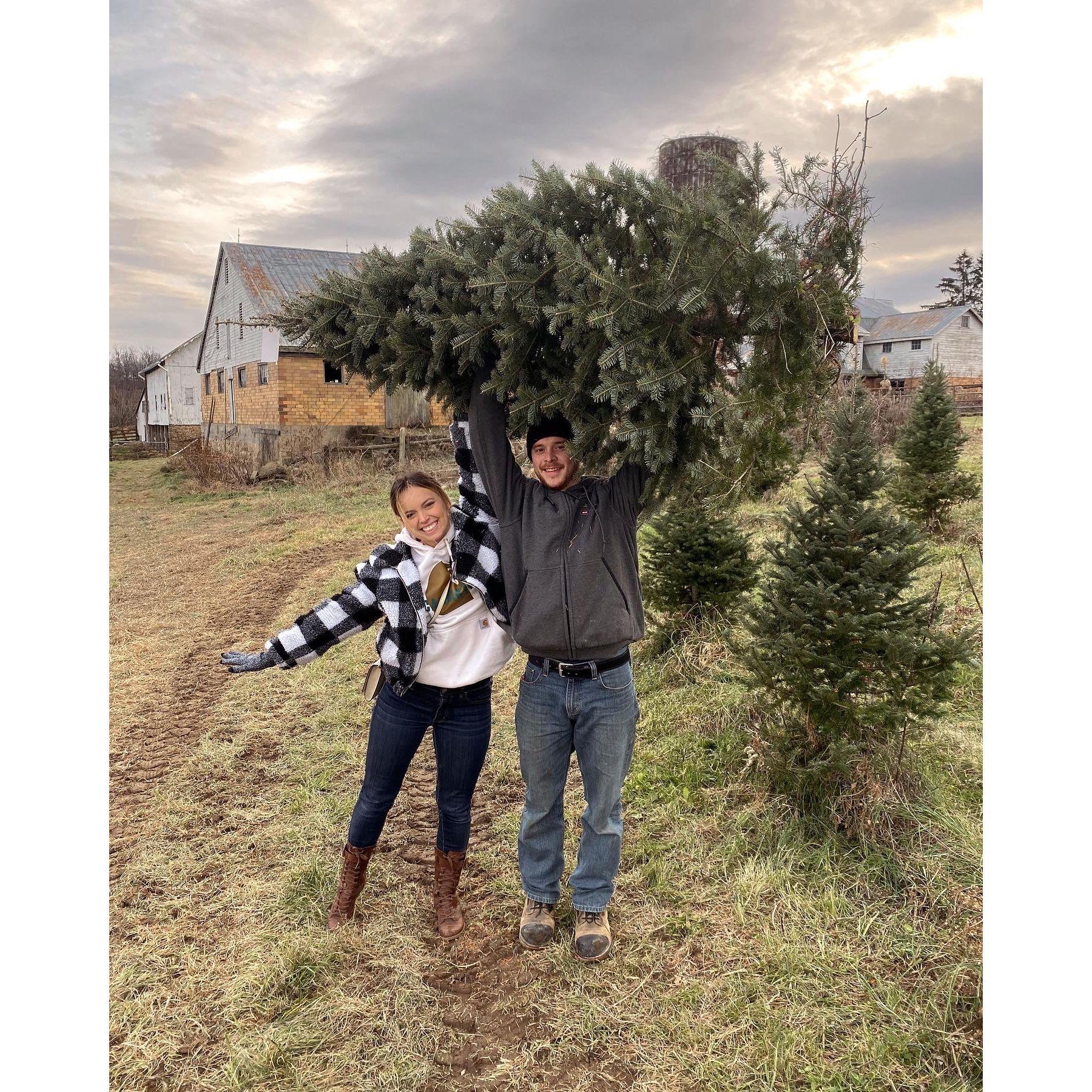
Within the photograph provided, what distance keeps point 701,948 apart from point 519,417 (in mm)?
2341

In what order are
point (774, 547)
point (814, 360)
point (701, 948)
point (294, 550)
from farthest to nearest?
point (294, 550), point (774, 547), point (701, 948), point (814, 360)

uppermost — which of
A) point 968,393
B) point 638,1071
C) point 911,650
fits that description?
point 968,393

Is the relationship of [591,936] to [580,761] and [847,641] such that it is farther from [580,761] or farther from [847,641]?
[847,641]

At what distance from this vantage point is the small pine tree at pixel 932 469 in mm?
9602

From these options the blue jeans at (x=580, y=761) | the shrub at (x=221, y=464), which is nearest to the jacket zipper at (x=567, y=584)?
the blue jeans at (x=580, y=761)

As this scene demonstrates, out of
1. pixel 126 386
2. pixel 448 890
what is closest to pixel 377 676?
pixel 448 890

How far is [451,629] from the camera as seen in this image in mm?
3240

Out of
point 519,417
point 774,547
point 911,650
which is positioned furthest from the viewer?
point 774,547

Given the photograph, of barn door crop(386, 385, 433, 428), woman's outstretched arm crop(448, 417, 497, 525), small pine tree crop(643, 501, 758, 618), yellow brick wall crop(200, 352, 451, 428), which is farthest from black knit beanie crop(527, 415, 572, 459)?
barn door crop(386, 385, 433, 428)

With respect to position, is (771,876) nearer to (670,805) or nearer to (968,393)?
(670,805)

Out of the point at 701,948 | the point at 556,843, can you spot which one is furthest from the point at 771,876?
the point at 556,843

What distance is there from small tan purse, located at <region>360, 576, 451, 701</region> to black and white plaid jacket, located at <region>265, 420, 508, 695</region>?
0.17 ft

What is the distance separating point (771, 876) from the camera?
3635mm

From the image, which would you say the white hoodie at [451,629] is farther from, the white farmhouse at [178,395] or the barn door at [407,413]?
the white farmhouse at [178,395]
